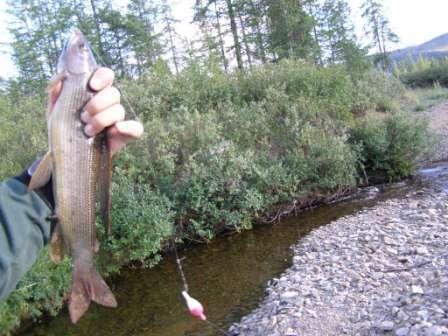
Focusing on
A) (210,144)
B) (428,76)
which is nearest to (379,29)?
(428,76)

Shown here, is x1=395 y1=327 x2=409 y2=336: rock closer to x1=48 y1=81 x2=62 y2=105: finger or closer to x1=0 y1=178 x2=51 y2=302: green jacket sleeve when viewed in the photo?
x1=0 y1=178 x2=51 y2=302: green jacket sleeve

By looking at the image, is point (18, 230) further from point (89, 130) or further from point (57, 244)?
point (89, 130)

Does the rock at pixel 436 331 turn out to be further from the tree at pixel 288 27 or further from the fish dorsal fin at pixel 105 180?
the tree at pixel 288 27

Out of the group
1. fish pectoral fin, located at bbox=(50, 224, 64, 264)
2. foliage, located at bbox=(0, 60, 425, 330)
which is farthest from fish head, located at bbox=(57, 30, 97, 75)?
foliage, located at bbox=(0, 60, 425, 330)

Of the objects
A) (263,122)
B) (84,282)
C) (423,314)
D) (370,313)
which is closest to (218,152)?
(263,122)

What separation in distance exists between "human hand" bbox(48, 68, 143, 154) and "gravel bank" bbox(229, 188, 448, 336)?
4.52 meters

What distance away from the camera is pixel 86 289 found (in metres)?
2.62

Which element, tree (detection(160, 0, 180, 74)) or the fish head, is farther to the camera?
tree (detection(160, 0, 180, 74))

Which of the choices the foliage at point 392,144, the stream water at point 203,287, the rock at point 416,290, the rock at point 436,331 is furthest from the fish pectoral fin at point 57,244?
the foliage at point 392,144

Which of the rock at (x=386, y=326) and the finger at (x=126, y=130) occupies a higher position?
the finger at (x=126, y=130)

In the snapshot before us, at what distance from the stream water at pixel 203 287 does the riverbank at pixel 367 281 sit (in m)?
0.47

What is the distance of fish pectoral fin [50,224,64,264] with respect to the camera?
250 centimetres

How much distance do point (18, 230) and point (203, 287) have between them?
24.3 feet

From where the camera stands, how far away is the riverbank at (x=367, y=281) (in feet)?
19.9
